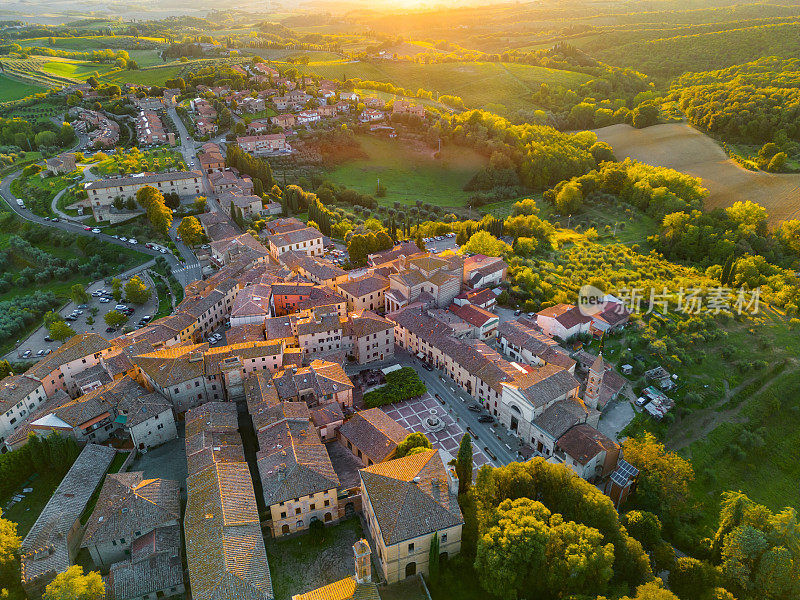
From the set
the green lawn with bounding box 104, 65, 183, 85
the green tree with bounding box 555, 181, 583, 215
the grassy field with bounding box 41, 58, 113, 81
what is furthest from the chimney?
the grassy field with bounding box 41, 58, 113, 81

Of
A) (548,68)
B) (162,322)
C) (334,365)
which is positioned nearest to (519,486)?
(334,365)

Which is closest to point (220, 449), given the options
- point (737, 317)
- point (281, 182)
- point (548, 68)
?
point (737, 317)

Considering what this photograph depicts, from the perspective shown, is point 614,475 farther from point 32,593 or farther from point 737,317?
point 32,593

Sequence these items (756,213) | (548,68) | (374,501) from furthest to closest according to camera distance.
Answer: (548,68) < (756,213) < (374,501)

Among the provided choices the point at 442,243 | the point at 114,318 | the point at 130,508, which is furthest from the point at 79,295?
the point at 442,243

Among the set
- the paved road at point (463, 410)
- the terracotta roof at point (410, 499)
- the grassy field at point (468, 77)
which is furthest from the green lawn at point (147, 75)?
the terracotta roof at point (410, 499)

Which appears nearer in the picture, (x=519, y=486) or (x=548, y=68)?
(x=519, y=486)

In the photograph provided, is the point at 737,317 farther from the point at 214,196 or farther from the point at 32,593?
the point at 214,196

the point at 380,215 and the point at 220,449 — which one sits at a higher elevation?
the point at 220,449

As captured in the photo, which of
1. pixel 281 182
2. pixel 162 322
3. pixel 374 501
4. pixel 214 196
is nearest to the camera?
pixel 374 501
